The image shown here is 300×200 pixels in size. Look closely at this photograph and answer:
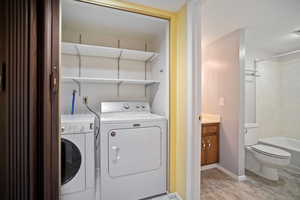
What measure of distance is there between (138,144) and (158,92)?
823 millimetres

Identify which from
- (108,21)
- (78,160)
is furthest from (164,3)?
(78,160)

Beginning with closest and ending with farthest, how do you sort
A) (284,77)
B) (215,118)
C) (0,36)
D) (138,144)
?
(0,36), (138,144), (215,118), (284,77)

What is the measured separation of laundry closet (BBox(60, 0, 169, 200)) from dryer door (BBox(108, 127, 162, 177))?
10mm

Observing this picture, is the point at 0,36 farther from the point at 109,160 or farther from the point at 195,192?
the point at 195,192

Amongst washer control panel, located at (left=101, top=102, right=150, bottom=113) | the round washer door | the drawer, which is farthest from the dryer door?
the drawer

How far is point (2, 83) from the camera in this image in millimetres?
547

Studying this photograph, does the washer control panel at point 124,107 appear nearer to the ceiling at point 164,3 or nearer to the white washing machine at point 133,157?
the white washing machine at point 133,157

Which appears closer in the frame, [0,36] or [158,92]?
[0,36]

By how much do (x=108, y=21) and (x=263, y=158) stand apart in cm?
306

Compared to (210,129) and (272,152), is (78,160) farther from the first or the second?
(272,152)

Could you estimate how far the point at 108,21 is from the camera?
1926 millimetres

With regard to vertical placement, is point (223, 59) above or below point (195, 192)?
above

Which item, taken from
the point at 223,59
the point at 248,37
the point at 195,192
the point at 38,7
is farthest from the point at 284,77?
the point at 38,7

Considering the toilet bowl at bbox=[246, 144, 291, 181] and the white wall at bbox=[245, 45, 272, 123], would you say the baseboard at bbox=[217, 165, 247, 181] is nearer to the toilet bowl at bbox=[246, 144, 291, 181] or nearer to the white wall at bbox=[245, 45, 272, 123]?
the toilet bowl at bbox=[246, 144, 291, 181]
